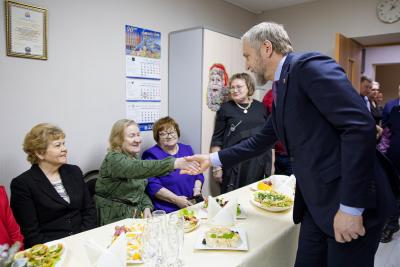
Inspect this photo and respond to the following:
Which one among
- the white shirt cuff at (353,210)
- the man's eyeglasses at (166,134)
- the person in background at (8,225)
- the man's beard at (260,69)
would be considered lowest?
the person in background at (8,225)

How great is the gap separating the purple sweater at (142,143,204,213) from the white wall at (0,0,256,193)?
470 millimetres

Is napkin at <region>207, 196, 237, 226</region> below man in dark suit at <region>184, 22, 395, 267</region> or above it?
below

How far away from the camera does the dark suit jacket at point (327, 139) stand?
3.29ft

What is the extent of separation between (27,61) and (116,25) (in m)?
A: 0.79

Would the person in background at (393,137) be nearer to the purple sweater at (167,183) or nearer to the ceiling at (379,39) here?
the ceiling at (379,39)

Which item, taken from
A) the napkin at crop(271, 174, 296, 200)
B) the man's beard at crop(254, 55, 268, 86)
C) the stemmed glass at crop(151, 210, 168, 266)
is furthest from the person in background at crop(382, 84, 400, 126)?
the stemmed glass at crop(151, 210, 168, 266)

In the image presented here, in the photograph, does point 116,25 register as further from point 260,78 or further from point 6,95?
point 260,78

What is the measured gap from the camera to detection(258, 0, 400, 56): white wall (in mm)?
3393

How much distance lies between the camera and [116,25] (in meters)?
2.58

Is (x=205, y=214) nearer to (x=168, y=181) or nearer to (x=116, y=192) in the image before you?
(x=116, y=192)

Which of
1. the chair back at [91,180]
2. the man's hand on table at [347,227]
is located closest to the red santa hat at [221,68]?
the chair back at [91,180]

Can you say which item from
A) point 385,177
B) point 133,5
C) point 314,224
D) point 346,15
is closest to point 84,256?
point 314,224

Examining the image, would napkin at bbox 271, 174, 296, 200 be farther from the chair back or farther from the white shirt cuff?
the chair back

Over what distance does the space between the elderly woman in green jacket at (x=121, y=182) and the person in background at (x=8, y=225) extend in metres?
0.56
